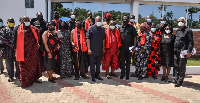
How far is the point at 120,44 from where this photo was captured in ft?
20.2

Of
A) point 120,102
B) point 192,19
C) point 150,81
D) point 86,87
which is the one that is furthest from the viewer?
point 192,19

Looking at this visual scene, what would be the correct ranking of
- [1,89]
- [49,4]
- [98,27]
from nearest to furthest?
1. [1,89]
2. [98,27]
3. [49,4]

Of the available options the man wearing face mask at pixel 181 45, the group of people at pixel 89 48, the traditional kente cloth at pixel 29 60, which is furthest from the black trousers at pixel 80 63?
the man wearing face mask at pixel 181 45

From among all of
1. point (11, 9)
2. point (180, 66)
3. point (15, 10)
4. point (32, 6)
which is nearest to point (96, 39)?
point (180, 66)

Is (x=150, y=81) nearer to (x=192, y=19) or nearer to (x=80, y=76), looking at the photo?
(x=80, y=76)

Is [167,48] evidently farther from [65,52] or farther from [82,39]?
[65,52]

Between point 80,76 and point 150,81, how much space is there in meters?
2.36

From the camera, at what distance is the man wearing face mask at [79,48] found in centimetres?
595

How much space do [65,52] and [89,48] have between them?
2.64ft

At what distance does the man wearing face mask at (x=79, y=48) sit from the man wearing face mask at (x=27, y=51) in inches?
43.8

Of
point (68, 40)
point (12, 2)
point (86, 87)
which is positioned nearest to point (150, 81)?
point (86, 87)

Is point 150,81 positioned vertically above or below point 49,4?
below

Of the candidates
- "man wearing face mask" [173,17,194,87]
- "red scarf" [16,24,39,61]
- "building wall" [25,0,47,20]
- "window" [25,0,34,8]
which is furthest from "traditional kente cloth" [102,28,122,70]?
"window" [25,0,34,8]

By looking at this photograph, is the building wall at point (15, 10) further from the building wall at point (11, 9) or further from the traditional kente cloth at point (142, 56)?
the traditional kente cloth at point (142, 56)
